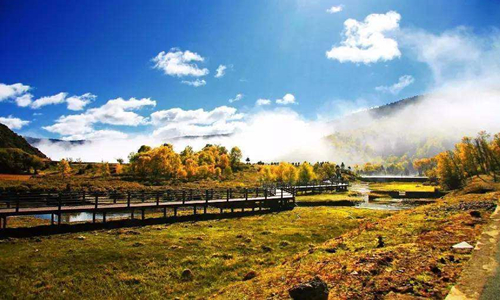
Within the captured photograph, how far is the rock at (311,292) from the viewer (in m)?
8.14

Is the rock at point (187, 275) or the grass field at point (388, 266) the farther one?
the rock at point (187, 275)

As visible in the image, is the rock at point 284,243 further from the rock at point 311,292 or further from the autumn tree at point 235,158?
the autumn tree at point 235,158

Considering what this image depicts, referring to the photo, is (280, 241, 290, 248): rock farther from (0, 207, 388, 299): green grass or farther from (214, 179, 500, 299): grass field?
(214, 179, 500, 299): grass field

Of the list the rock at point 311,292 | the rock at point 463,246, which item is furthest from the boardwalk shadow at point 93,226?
the rock at point 463,246

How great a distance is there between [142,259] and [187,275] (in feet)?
12.1

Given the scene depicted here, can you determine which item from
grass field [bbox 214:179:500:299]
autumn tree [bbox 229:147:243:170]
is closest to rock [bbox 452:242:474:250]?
grass field [bbox 214:179:500:299]

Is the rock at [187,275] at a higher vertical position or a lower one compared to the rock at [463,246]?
lower

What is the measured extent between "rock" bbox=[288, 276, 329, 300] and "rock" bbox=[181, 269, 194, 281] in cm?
935

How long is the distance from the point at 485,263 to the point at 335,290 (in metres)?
4.82

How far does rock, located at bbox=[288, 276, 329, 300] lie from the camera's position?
8141 mm

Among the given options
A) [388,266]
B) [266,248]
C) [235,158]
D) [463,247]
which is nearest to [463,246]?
[463,247]

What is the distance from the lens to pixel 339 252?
14508 millimetres

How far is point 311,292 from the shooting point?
820 centimetres

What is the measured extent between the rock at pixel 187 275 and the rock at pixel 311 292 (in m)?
9.35
